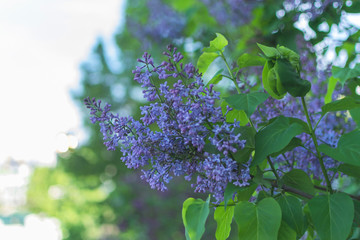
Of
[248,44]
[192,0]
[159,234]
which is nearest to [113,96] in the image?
[159,234]

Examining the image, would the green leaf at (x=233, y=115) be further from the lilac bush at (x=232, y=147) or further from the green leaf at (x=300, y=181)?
the green leaf at (x=300, y=181)

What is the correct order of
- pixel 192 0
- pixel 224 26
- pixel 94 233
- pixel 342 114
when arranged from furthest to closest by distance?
pixel 94 233 → pixel 192 0 → pixel 224 26 → pixel 342 114

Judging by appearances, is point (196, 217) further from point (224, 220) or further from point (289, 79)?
point (289, 79)

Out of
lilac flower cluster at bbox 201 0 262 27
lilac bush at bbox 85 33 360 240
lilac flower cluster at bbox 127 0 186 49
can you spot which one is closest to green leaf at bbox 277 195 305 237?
lilac bush at bbox 85 33 360 240

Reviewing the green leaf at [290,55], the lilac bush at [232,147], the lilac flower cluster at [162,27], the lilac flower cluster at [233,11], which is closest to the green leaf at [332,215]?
the lilac bush at [232,147]

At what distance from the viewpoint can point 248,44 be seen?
2246mm

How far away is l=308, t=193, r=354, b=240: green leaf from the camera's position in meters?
0.63

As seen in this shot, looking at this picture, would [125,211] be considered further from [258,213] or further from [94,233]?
[258,213]

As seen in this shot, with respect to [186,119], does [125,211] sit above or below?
above

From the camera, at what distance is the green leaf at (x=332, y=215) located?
24.7 inches

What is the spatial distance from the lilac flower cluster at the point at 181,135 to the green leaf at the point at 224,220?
0.16ft

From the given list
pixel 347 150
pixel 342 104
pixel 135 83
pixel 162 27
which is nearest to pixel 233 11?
pixel 162 27

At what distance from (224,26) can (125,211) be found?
20.2 feet

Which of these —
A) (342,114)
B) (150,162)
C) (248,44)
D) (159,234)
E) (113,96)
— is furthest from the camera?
(113,96)
